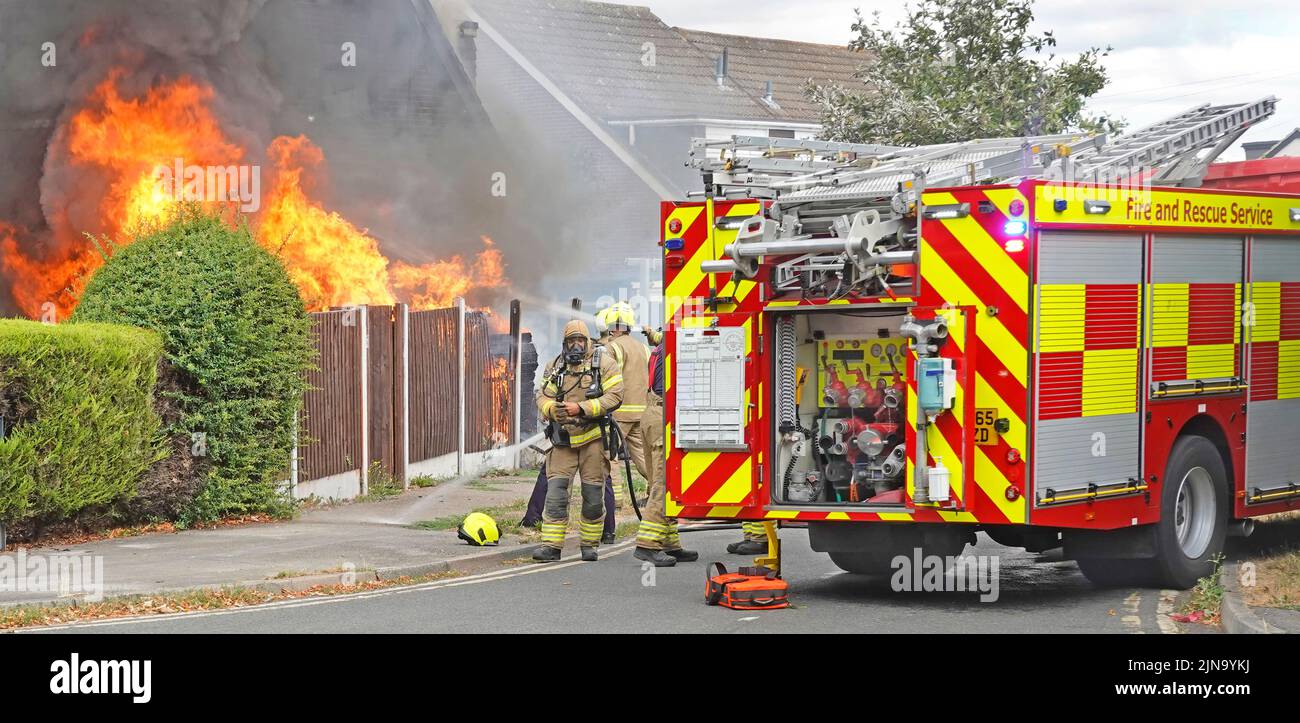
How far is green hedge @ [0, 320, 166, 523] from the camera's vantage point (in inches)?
470

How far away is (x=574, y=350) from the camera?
40.6 feet

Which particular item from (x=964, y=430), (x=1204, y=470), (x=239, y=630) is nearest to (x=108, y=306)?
(x=239, y=630)

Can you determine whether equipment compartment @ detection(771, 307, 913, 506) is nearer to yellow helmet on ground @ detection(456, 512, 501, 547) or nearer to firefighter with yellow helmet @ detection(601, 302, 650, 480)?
firefighter with yellow helmet @ detection(601, 302, 650, 480)

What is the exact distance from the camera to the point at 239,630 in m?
9.34

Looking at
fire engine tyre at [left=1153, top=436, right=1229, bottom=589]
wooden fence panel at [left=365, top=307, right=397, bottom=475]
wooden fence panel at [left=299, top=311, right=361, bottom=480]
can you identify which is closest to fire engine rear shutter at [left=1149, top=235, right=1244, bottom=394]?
fire engine tyre at [left=1153, top=436, right=1229, bottom=589]

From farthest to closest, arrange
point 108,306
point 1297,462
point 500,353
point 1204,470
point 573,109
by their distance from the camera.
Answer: point 573,109
point 500,353
point 108,306
point 1297,462
point 1204,470

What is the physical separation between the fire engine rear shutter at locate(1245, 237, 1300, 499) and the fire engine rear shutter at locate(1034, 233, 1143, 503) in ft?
5.28

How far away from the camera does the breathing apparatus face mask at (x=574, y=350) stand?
12.4 m

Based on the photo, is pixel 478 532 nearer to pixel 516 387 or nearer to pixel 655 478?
pixel 655 478

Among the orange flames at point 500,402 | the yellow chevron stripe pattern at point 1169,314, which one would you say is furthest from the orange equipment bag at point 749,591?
the orange flames at point 500,402

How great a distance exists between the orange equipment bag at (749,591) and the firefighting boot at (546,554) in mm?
2569

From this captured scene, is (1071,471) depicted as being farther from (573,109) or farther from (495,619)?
(573,109)

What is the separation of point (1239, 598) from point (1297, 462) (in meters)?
2.97

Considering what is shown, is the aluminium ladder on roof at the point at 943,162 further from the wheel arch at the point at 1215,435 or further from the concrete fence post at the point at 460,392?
the concrete fence post at the point at 460,392
